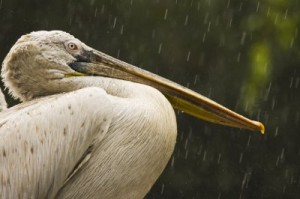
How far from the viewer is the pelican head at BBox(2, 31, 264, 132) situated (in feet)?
13.8

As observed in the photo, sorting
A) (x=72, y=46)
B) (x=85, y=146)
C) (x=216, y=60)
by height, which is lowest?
(x=216, y=60)

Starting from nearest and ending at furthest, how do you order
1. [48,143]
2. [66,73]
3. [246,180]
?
[48,143] → [66,73] → [246,180]

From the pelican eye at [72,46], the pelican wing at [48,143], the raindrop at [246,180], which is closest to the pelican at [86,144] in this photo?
the pelican wing at [48,143]

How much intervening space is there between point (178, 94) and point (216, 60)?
384 cm

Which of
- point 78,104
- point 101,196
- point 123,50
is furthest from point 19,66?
point 123,50

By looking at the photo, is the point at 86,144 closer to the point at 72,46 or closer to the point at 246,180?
the point at 72,46

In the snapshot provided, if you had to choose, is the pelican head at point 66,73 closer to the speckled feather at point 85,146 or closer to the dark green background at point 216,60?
the speckled feather at point 85,146

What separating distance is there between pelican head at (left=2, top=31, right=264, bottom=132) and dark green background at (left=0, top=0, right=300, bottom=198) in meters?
3.66

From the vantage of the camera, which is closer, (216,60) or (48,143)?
(48,143)

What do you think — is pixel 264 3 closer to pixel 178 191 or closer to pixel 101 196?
pixel 178 191

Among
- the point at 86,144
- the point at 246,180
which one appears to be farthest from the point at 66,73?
the point at 246,180

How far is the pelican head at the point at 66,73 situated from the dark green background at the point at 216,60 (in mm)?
3657

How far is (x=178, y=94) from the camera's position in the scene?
4.28 m

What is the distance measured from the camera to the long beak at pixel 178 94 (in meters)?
4.26
